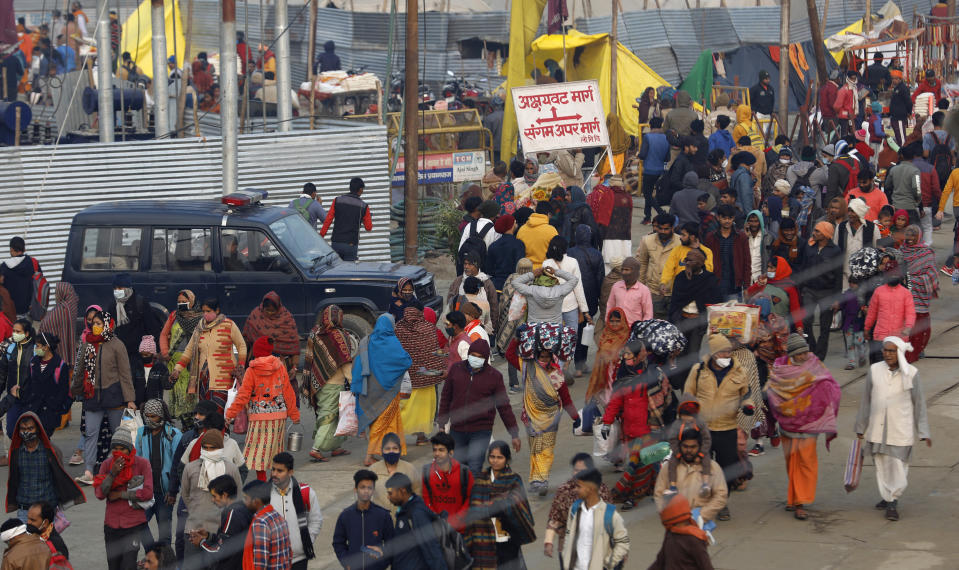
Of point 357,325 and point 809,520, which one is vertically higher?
point 357,325

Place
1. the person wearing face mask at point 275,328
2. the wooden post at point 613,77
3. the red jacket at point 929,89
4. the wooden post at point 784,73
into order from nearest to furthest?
the person wearing face mask at point 275,328, the red jacket at point 929,89, the wooden post at point 613,77, the wooden post at point 784,73

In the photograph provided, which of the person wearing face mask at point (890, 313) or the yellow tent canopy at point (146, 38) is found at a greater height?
the yellow tent canopy at point (146, 38)

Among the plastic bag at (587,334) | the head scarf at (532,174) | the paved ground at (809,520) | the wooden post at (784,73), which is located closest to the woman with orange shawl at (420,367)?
the paved ground at (809,520)

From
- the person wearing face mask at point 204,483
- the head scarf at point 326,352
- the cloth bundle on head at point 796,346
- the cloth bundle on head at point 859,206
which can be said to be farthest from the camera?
the cloth bundle on head at point 859,206

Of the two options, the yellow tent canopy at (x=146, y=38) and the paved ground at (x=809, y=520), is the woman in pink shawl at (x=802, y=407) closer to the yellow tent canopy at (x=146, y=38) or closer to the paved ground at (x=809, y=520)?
the paved ground at (x=809, y=520)

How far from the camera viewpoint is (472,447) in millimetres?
10914

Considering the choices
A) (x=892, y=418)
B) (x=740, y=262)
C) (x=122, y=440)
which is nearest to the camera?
(x=122, y=440)

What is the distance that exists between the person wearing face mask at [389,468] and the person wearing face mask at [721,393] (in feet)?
7.71

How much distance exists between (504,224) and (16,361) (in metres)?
5.01

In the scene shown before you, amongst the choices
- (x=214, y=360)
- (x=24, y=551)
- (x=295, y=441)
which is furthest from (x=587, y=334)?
(x=24, y=551)

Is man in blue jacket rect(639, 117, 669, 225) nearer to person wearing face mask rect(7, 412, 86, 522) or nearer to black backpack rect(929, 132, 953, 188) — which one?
black backpack rect(929, 132, 953, 188)

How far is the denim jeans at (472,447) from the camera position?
10844mm

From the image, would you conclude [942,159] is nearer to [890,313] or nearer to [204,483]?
[890,313]

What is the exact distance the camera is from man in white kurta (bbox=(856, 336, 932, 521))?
10.3m
